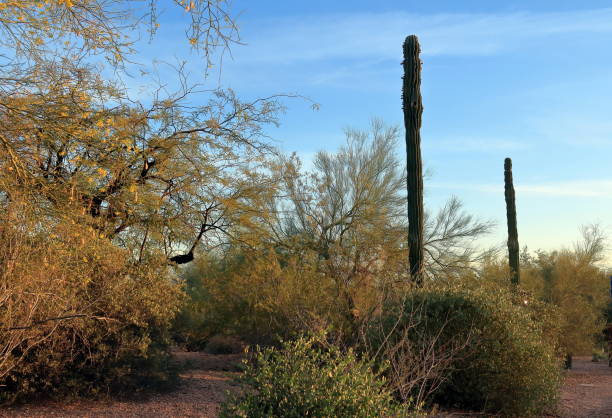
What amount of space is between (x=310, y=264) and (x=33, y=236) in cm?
866

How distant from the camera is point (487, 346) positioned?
10.5m

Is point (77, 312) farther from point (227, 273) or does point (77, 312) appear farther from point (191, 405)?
point (227, 273)

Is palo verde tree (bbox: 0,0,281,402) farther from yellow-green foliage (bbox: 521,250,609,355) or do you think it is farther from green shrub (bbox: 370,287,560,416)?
yellow-green foliage (bbox: 521,250,609,355)

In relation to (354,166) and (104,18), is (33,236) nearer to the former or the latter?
(104,18)

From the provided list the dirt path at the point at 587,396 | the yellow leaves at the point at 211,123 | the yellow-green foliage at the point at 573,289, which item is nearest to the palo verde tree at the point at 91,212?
the yellow leaves at the point at 211,123

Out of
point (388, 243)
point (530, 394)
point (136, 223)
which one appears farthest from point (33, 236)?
point (388, 243)

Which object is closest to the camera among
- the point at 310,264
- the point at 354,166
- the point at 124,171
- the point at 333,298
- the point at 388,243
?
the point at 124,171

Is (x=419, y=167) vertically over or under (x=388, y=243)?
over

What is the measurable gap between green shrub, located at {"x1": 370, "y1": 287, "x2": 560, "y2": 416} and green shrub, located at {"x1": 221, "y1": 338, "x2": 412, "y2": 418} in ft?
14.8

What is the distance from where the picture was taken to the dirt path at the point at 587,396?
12328mm

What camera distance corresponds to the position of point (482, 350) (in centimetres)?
1049

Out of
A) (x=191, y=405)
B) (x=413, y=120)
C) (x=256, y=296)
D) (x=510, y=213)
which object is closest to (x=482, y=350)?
(x=191, y=405)

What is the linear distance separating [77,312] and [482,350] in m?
6.34

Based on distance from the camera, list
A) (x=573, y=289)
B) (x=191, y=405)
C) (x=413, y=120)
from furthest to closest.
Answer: (x=573, y=289)
(x=413, y=120)
(x=191, y=405)
